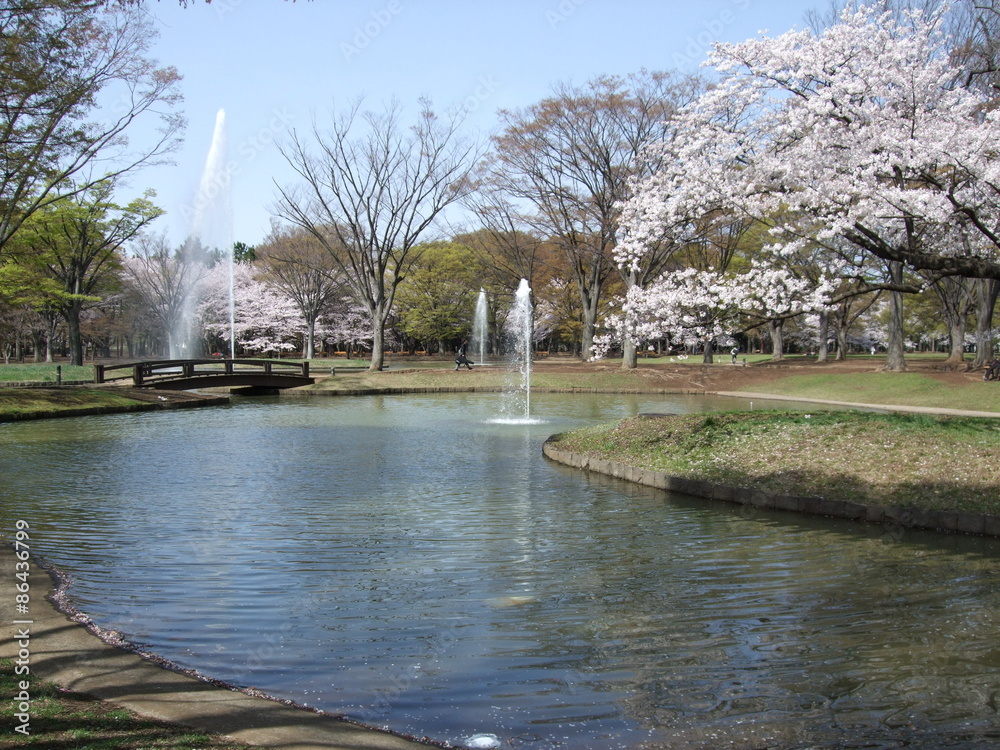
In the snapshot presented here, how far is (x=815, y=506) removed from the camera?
9914 millimetres

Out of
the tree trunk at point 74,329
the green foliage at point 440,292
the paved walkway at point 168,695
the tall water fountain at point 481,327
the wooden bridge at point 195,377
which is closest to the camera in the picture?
the paved walkway at point 168,695

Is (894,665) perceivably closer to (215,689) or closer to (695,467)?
(215,689)

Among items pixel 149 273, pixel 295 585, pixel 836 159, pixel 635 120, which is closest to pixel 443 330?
pixel 149 273

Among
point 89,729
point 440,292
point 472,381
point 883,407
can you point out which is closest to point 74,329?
point 472,381

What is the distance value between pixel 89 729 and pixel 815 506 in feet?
29.0

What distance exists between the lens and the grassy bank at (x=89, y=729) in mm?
3365

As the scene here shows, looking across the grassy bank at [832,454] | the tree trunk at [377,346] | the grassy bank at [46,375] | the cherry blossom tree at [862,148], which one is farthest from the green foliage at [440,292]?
the grassy bank at [832,454]

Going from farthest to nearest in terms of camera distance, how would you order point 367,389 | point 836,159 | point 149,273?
point 149,273
point 367,389
point 836,159

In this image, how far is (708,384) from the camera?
34.3 meters

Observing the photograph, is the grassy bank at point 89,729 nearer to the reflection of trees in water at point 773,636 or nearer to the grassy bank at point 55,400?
the reflection of trees in water at point 773,636

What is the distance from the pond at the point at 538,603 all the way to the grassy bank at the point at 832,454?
67 cm

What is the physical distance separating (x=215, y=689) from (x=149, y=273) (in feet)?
191

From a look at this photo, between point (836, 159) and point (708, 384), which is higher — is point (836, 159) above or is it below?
above

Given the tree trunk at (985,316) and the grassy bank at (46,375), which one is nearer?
the grassy bank at (46,375)
